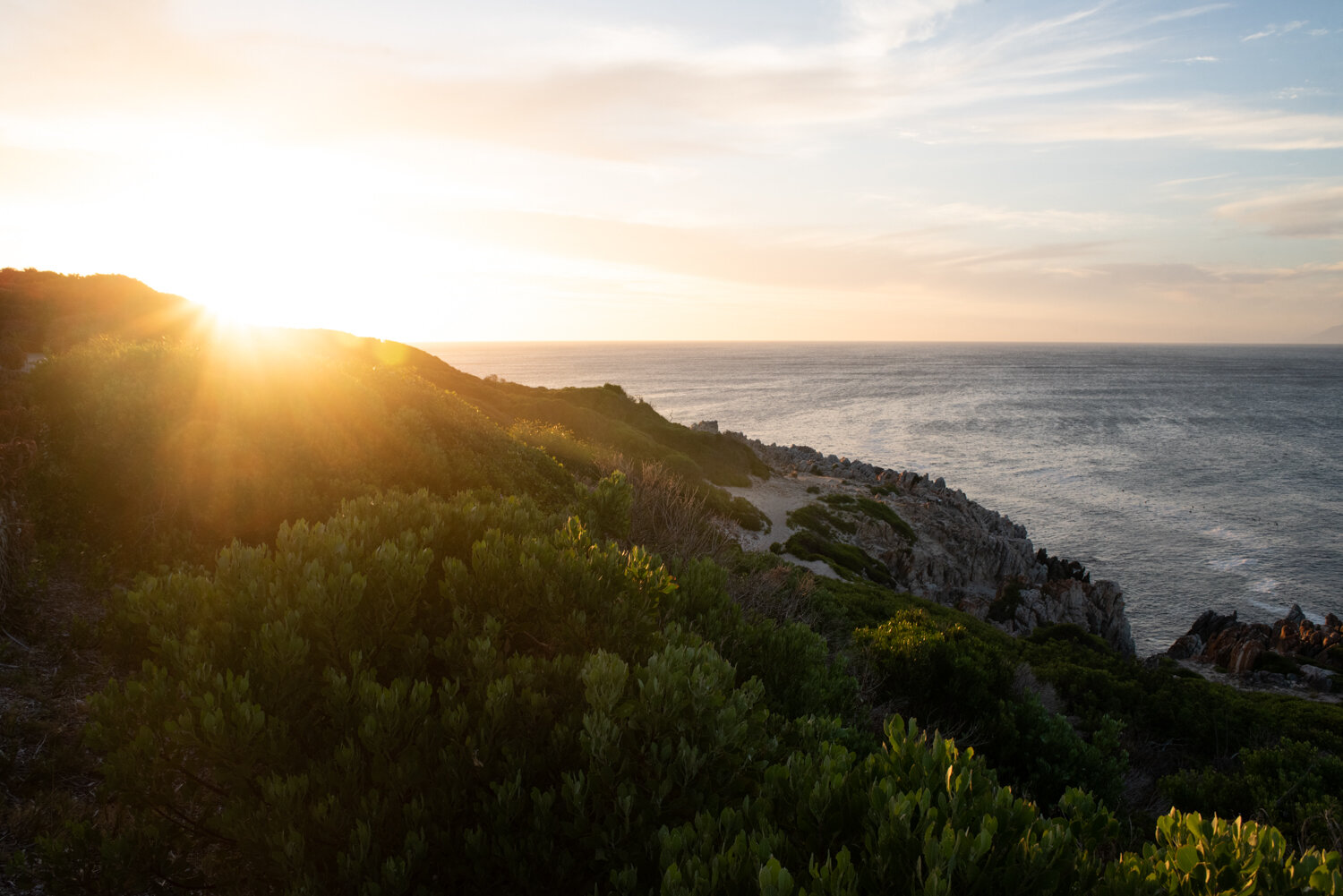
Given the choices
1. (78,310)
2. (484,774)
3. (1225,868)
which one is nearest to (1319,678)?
(1225,868)

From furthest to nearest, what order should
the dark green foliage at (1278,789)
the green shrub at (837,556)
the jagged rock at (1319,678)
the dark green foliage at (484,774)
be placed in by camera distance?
the green shrub at (837,556) < the jagged rock at (1319,678) < the dark green foliage at (1278,789) < the dark green foliage at (484,774)

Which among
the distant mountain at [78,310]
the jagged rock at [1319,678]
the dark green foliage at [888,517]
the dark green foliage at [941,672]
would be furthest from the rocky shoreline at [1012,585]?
the distant mountain at [78,310]

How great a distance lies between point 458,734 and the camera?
390cm

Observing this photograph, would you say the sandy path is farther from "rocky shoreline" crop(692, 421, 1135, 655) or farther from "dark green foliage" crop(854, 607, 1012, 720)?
"dark green foliage" crop(854, 607, 1012, 720)

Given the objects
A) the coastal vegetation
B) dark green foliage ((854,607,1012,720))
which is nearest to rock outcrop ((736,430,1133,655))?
dark green foliage ((854,607,1012,720))

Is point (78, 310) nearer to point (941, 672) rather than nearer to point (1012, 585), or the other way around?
point (941, 672)

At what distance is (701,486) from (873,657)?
66.5 ft

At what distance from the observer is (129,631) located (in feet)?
21.0

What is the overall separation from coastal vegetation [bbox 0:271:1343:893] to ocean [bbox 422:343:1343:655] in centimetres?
2925

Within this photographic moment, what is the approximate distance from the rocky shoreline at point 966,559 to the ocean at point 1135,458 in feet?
7.81

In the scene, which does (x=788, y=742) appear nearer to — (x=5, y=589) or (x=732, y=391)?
(x=5, y=589)

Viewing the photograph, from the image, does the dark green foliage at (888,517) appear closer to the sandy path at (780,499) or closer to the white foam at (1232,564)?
the sandy path at (780,499)

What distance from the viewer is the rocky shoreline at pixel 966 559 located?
29.4 m

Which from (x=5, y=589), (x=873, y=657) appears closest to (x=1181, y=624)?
(x=873, y=657)
